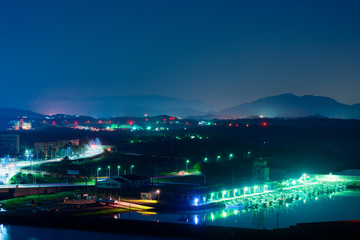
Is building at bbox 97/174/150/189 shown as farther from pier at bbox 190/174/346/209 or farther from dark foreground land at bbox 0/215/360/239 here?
dark foreground land at bbox 0/215/360/239

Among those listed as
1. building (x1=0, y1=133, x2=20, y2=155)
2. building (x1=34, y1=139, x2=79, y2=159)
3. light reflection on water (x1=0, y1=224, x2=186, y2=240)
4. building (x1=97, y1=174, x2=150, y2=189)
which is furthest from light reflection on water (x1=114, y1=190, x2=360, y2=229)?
building (x1=0, y1=133, x2=20, y2=155)

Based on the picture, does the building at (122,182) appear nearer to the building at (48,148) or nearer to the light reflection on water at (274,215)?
the light reflection on water at (274,215)

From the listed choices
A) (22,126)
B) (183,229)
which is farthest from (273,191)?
(22,126)

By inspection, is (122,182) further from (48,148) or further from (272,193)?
(48,148)

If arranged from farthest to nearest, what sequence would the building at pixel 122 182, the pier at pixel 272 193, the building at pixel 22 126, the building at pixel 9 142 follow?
the building at pixel 22 126, the building at pixel 9 142, the building at pixel 122 182, the pier at pixel 272 193

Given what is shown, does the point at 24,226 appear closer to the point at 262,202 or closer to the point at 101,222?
the point at 101,222

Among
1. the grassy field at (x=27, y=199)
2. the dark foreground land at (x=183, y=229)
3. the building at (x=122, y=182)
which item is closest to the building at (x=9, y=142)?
the building at (x=122, y=182)
